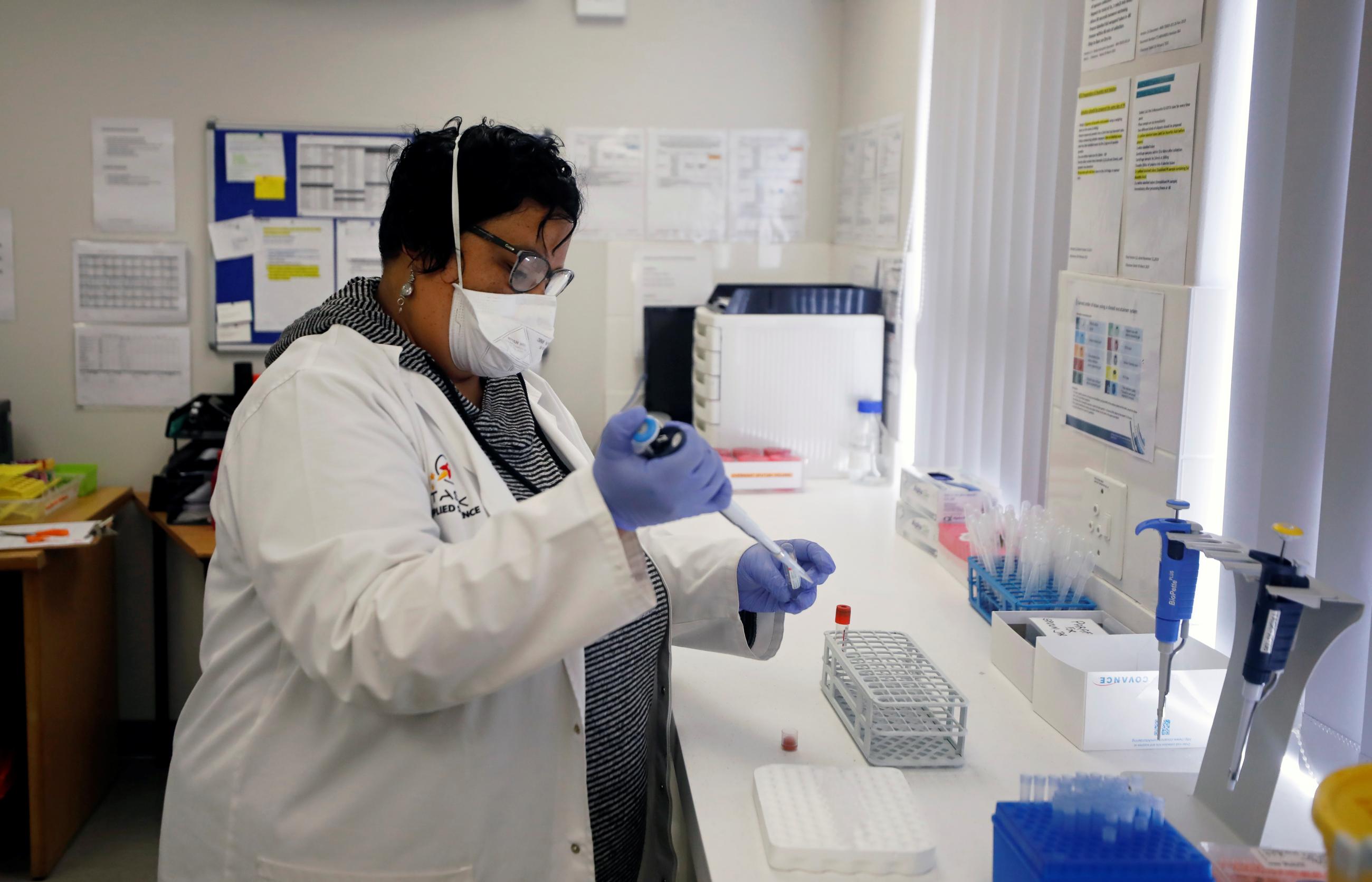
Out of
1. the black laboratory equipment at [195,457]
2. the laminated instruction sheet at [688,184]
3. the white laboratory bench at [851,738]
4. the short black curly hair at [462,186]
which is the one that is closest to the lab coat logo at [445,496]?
the short black curly hair at [462,186]

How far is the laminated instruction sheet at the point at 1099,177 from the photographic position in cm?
165

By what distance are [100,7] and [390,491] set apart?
269cm

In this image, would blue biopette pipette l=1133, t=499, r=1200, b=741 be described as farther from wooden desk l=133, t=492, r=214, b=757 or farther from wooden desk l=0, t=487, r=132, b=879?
wooden desk l=133, t=492, r=214, b=757

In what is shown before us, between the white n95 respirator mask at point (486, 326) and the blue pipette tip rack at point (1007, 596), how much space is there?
0.82m

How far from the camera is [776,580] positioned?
4.76 feet

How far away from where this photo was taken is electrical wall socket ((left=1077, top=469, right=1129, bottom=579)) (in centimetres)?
163

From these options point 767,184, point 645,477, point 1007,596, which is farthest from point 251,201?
point 645,477

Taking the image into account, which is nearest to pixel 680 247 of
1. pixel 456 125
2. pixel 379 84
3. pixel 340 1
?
pixel 379 84

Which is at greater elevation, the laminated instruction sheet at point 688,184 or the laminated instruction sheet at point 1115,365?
the laminated instruction sheet at point 688,184

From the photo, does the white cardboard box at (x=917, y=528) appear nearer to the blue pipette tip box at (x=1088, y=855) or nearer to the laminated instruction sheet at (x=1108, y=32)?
the laminated instruction sheet at (x=1108, y=32)

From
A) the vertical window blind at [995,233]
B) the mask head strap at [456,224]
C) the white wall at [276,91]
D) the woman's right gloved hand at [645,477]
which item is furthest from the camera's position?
the white wall at [276,91]

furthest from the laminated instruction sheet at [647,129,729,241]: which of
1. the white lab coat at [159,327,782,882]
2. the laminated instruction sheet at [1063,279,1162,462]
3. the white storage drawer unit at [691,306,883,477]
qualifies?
the white lab coat at [159,327,782,882]

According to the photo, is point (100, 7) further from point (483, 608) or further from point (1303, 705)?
point (1303, 705)

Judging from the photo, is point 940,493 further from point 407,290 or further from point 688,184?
point 688,184
